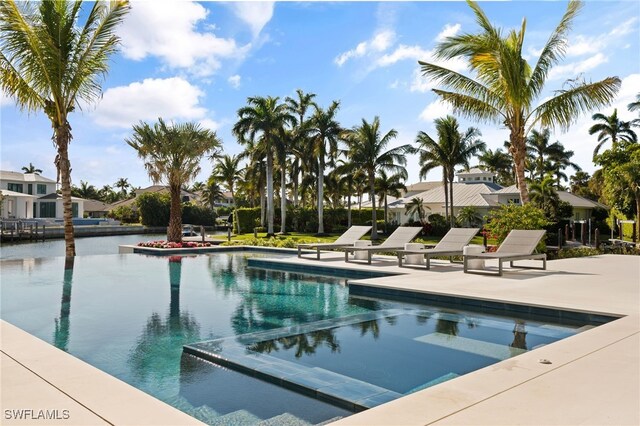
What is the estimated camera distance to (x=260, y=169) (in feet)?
131

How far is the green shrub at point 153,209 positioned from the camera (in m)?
52.6

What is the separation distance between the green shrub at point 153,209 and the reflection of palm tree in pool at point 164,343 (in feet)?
152

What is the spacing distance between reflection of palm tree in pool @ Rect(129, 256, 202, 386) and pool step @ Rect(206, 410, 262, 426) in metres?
0.95

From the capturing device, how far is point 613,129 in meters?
46.8

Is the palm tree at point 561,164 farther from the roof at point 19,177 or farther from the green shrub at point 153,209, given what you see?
the roof at point 19,177

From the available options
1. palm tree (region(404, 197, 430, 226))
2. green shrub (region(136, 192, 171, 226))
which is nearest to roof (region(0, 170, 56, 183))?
green shrub (region(136, 192, 171, 226))

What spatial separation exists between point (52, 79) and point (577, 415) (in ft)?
57.2

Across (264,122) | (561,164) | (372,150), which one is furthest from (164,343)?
(561,164)

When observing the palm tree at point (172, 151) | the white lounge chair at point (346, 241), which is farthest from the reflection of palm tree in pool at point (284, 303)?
the palm tree at point (172, 151)

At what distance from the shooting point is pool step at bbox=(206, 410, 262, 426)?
3891 mm

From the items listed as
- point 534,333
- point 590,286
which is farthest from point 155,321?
point 590,286

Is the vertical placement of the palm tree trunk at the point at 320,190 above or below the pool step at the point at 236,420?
above

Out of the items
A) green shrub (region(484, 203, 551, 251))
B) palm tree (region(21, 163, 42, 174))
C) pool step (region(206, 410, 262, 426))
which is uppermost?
palm tree (region(21, 163, 42, 174))

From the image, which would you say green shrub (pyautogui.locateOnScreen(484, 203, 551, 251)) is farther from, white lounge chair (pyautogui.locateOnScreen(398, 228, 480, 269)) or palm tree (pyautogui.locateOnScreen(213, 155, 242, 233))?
palm tree (pyautogui.locateOnScreen(213, 155, 242, 233))
